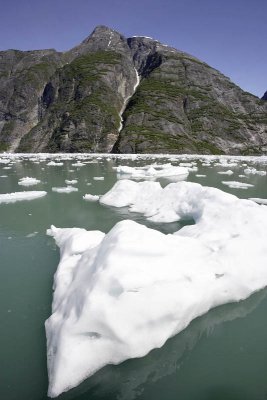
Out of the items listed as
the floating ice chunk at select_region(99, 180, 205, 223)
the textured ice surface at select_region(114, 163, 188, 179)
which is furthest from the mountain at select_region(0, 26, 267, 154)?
the floating ice chunk at select_region(99, 180, 205, 223)

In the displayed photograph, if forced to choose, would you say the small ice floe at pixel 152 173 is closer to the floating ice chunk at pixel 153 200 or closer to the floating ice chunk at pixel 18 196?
the floating ice chunk at pixel 18 196

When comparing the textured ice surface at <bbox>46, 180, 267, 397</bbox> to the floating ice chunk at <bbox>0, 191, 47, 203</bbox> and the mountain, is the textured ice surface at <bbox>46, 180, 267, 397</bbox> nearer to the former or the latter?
the floating ice chunk at <bbox>0, 191, 47, 203</bbox>

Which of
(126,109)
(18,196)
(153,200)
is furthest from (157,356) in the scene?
(126,109)

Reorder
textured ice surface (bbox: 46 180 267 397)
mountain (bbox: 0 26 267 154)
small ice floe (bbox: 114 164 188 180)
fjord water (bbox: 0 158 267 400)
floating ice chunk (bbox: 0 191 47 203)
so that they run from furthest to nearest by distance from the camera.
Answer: mountain (bbox: 0 26 267 154) → small ice floe (bbox: 114 164 188 180) → floating ice chunk (bbox: 0 191 47 203) → textured ice surface (bbox: 46 180 267 397) → fjord water (bbox: 0 158 267 400)

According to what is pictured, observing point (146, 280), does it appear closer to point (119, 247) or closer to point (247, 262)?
point (119, 247)

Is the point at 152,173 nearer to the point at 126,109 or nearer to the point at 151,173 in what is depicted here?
the point at 151,173

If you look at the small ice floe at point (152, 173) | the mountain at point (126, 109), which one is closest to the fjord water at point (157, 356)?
the small ice floe at point (152, 173)
